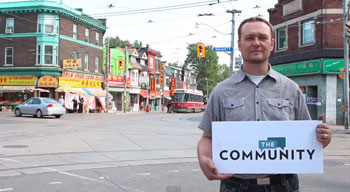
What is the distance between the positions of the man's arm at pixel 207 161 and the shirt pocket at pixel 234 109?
8.3 inches

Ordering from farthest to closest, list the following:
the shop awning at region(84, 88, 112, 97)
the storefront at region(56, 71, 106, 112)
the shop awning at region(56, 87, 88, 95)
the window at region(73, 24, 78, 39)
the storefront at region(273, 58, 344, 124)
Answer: the shop awning at region(84, 88, 112, 97) < the window at region(73, 24, 78, 39) < the storefront at region(56, 71, 106, 112) < the shop awning at region(56, 87, 88, 95) < the storefront at region(273, 58, 344, 124)

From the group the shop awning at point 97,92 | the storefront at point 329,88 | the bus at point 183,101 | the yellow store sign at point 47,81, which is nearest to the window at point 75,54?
the shop awning at point 97,92

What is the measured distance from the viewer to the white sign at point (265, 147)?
239 centimetres

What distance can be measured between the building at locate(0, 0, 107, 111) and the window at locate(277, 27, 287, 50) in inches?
804

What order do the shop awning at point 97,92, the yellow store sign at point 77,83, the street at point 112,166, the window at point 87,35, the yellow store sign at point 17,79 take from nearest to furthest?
the street at point 112,166 → the yellow store sign at point 17,79 → the yellow store sign at point 77,83 → the shop awning at point 97,92 → the window at point 87,35

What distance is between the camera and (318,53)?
24875 millimetres

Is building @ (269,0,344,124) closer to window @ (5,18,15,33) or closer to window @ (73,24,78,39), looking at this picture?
window @ (73,24,78,39)

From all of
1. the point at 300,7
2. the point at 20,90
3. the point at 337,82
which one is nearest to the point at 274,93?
the point at 337,82

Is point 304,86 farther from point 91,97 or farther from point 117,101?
point 117,101

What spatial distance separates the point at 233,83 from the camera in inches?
101

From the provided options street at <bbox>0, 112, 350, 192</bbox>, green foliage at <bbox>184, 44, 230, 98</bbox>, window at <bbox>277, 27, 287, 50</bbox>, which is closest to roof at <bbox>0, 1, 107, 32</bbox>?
window at <bbox>277, 27, 287, 50</bbox>

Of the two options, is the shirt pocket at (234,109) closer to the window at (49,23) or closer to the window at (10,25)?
the window at (49,23)

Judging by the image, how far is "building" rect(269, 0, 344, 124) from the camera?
24.5 metres

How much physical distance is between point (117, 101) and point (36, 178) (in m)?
47.9
